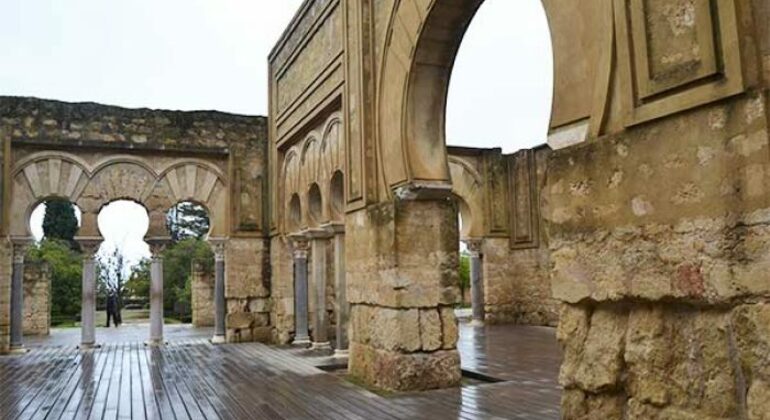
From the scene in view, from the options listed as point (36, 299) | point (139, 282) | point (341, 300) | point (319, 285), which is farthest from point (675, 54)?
point (139, 282)

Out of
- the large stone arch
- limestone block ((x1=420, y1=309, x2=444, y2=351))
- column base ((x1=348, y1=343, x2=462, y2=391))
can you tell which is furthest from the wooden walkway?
the large stone arch

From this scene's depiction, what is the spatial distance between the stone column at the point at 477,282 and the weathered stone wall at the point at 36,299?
9.66 m

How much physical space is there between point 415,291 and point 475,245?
8156 mm

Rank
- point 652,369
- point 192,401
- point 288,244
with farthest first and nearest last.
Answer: point 288,244 < point 192,401 < point 652,369

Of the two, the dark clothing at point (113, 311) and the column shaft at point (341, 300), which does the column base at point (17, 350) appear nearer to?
the column shaft at point (341, 300)

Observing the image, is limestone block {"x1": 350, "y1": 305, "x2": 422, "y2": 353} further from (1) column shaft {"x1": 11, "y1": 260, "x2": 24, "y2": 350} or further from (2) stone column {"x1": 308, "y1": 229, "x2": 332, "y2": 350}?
(1) column shaft {"x1": 11, "y1": 260, "x2": 24, "y2": 350}

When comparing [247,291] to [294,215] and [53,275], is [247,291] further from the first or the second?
[53,275]

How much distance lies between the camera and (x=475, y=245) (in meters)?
14.2

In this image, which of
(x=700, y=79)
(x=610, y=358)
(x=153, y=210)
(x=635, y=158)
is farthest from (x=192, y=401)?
(x=153, y=210)

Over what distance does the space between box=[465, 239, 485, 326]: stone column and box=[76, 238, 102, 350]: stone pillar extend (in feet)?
24.7

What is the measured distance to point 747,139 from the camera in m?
2.57

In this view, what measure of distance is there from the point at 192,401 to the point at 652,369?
4.49 meters

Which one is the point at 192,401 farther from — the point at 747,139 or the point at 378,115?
the point at 747,139

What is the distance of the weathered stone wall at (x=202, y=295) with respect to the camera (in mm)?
15883
